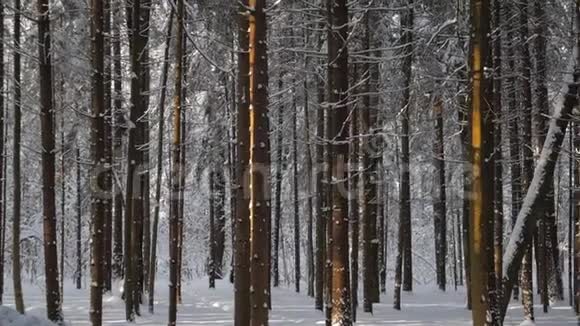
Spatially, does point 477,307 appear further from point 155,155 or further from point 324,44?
point 155,155

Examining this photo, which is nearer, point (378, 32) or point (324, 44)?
point (324, 44)

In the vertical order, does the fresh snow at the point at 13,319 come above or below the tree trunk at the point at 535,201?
below

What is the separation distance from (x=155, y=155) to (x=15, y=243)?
1076 centimetres

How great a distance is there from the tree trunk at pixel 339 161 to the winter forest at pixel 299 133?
1.4 inches

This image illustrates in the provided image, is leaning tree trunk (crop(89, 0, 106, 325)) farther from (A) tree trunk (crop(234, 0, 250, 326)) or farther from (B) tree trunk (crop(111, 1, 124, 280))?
(B) tree trunk (crop(111, 1, 124, 280))

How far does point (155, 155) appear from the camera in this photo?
23.4 m

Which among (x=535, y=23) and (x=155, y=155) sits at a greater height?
(x=535, y=23)

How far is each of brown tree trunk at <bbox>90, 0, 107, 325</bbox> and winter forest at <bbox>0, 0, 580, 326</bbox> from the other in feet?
0.12

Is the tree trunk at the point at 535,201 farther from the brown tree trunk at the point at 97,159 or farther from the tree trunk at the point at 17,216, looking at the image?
the tree trunk at the point at 17,216

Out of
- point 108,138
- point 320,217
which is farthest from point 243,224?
point 108,138

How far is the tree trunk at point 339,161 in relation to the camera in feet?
34.1

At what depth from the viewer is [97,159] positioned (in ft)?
→ 31.4

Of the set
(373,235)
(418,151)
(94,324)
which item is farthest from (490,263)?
(418,151)

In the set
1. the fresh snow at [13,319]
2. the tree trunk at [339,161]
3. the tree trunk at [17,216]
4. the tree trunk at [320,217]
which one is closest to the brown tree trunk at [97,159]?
the fresh snow at [13,319]
